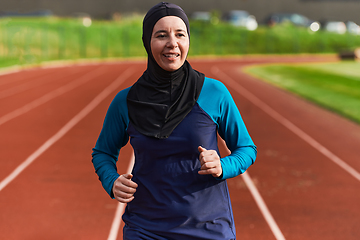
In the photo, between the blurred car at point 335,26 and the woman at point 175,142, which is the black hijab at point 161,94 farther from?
the blurred car at point 335,26

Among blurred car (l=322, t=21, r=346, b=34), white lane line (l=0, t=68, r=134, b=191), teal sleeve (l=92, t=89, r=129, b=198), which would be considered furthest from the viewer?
blurred car (l=322, t=21, r=346, b=34)

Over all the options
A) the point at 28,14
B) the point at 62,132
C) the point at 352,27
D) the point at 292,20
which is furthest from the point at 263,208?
the point at 352,27

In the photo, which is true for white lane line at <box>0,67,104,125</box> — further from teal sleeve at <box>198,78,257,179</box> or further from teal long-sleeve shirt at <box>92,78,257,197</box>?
teal sleeve at <box>198,78,257,179</box>

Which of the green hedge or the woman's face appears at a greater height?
the woman's face

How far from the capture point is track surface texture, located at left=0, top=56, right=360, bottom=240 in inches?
212

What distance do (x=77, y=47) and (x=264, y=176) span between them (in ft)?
Result: 103

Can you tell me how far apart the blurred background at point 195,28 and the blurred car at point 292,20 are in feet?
0.29

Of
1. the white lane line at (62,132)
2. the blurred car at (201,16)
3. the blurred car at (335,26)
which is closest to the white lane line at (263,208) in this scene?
the white lane line at (62,132)

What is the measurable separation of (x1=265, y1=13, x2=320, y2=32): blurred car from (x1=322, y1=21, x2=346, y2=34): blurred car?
77 centimetres

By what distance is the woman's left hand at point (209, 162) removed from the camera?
193cm

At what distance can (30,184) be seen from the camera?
685 centimetres

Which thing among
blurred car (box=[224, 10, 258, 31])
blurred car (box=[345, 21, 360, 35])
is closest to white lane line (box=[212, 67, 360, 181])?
blurred car (box=[224, 10, 258, 31])

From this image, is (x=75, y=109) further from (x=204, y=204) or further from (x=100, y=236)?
(x=204, y=204)

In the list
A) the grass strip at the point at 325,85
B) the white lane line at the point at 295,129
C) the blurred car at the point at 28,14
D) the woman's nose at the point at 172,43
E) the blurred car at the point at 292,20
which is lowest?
the grass strip at the point at 325,85
